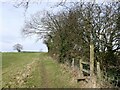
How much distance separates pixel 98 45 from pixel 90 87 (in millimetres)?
4312

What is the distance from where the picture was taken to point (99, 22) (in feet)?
42.2

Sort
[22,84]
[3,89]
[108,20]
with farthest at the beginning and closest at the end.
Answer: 1. [108,20]
2. [22,84]
3. [3,89]

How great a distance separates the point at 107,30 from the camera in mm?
13203

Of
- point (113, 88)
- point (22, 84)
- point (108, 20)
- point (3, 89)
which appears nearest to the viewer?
point (113, 88)

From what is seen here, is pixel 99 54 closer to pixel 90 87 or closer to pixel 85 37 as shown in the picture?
pixel 85 37

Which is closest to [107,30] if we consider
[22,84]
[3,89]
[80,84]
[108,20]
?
[108,20]

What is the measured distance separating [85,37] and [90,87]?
4.71 metres

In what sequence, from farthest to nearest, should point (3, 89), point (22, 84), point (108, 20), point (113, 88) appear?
point (108, 20) < point (22, 84) < point (3, 89) < point (113, 88)

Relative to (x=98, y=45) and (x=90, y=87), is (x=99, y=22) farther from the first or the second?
(x=90, y=87)

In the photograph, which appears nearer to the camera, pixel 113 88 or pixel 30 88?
pixel 113 88

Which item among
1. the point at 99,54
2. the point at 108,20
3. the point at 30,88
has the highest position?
the point at 108,20

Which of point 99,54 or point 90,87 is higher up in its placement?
point 99,54

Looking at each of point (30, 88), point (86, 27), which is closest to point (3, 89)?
point (30, 88)

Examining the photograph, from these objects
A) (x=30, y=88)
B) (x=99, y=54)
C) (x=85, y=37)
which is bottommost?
(x=30, y=88)
